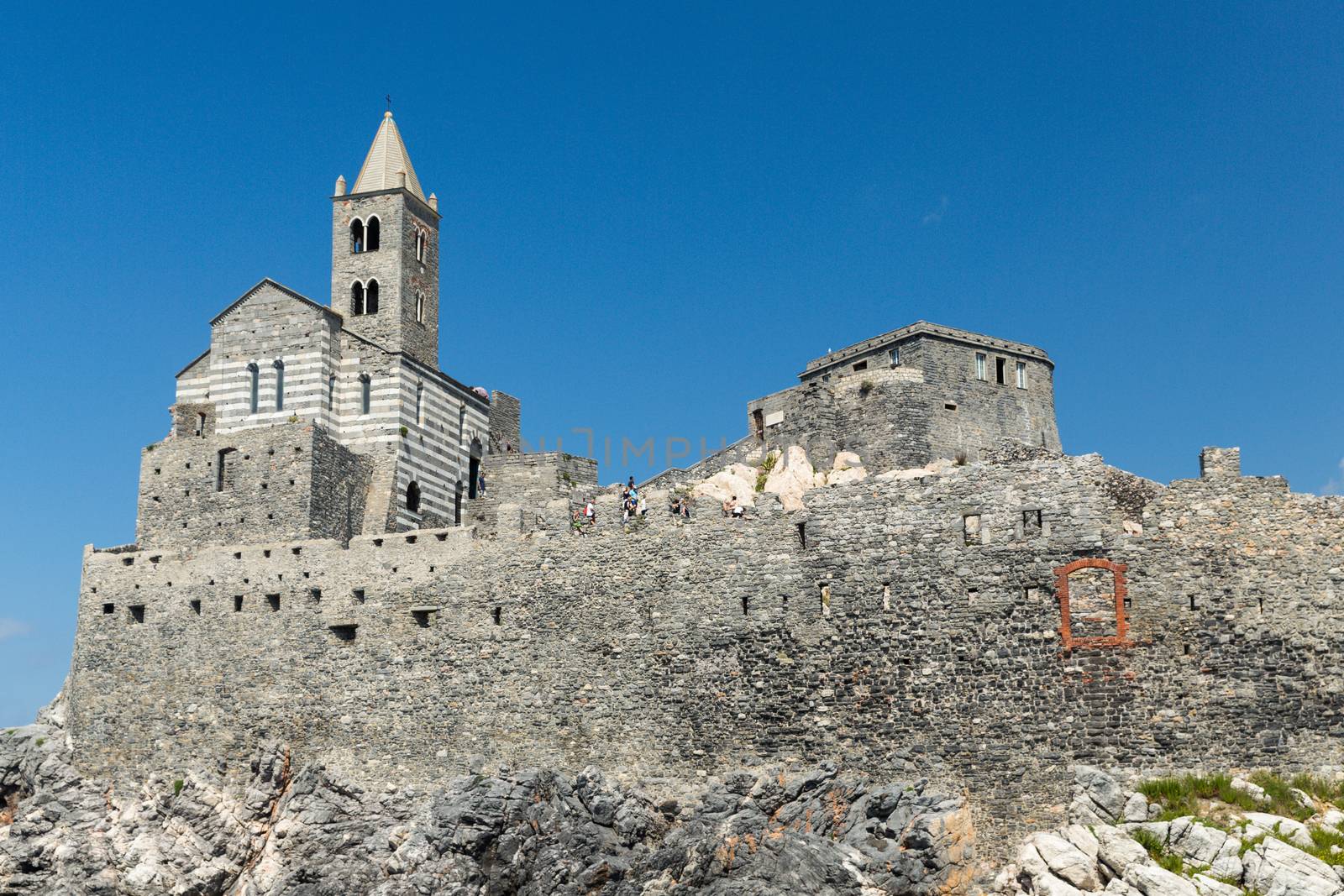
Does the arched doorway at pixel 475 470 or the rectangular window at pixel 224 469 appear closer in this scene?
the rectangular window at pixel 224 469

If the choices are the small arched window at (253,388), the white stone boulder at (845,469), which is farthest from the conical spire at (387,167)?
the white stone boulder at (845,469)

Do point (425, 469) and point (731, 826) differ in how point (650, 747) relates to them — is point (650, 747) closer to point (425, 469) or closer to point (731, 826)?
point (731, 826)

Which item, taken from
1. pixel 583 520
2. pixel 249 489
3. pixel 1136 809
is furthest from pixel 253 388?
pixel 1136 809

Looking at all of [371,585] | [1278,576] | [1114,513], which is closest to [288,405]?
[371,585]

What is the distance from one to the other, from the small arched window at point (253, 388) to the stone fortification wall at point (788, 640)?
530 cm

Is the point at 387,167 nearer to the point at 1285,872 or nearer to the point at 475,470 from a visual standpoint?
the point at 475,470

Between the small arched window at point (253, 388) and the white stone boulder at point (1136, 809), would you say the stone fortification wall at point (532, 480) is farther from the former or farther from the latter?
the white stone boulder at point (1136, 809)

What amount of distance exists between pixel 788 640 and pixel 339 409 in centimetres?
1811

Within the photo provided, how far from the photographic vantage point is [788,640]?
115ft

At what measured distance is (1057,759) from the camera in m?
31.7

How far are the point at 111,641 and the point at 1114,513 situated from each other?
91.2 feet

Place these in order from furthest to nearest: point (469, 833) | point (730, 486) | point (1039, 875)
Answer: point (730, 486) → point (469, 833) → point (1039, 875)

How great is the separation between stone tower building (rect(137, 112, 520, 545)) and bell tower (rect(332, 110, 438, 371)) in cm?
5

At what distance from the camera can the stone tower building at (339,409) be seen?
44.1m
